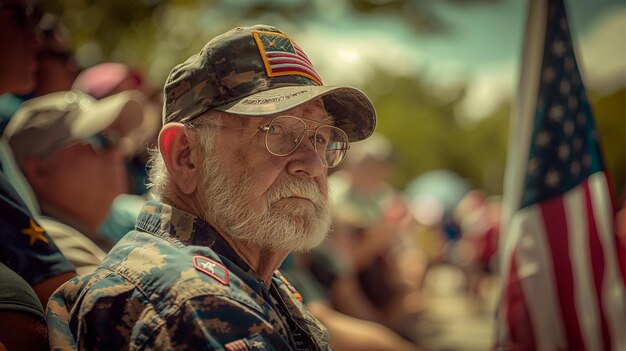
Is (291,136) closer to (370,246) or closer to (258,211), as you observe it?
(258,211)

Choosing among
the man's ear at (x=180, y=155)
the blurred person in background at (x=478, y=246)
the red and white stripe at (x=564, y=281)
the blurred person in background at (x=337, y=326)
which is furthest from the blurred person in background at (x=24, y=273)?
the blurred person in background at (x=478, y=246)

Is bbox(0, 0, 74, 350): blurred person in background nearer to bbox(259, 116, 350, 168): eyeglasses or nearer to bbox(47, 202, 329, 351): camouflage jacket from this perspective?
bbox(47, 202, 329, 351): camouflage jacket

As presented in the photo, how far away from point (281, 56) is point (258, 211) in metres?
0.44

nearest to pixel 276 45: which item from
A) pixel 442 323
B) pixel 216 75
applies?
pixel 216 75

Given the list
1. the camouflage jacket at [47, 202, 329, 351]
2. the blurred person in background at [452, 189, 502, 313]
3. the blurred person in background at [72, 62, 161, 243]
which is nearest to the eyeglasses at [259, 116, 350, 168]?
the camouflage jacket at [47, 202, 329, 351]

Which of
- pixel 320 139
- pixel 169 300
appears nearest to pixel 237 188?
pixel 320 139

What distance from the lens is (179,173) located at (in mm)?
1957

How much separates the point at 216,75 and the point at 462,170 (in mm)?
47255

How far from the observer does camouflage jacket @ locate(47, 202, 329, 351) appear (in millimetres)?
1488

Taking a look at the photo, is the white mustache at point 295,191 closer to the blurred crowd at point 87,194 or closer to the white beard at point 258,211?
the white beard at point 258,211

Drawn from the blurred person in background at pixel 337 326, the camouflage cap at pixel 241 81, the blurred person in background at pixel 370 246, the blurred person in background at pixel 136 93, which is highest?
the camouflage cap at pixel 241 81

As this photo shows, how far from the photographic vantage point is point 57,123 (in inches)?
118

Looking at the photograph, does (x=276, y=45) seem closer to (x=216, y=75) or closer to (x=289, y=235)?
(x=216, y=75)

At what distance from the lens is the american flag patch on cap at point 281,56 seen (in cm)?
190
